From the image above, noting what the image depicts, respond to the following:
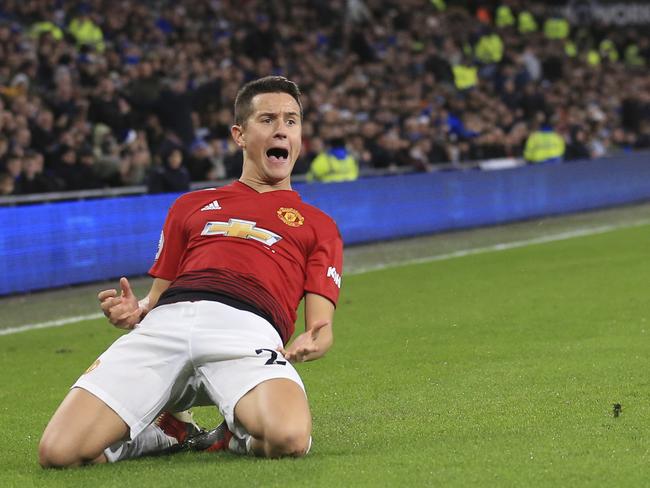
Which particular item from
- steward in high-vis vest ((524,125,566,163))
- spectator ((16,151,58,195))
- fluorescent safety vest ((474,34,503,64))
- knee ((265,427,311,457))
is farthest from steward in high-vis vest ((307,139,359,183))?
fluorescent safety vest ((474,34,503,64))

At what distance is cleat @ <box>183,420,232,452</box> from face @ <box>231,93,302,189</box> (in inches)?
50.1

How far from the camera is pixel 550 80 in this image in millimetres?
33875

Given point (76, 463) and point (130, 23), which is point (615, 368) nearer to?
point (76, 463)

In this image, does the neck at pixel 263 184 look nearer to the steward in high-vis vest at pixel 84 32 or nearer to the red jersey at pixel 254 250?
the red jersey at pixel 254 250

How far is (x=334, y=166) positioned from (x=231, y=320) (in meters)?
Result: 13.6

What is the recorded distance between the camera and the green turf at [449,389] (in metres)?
5.85

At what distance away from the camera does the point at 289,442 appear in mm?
5949

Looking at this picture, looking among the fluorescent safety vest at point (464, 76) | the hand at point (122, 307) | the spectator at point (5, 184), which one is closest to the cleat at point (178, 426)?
the hand at point (122, 307)

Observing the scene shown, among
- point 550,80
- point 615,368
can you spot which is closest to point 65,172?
point 615,368

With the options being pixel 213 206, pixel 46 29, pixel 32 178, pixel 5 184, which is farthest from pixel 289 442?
pixel 46 29

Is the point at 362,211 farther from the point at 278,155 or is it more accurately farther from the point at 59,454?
the point at 59,454

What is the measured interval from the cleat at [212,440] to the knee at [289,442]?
0.44 meters

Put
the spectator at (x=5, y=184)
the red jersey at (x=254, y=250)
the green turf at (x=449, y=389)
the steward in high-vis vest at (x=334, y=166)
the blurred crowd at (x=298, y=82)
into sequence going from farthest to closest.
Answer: the steward in high-vis vest at (x=334, y=166) → the blurred crowd at (x=298, y=82) → the spectator at (x=5, y=184) → the red jersey at (x=254, y=250) → the green turf at (x=449, y=389)

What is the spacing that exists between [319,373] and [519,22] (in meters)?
30.0
